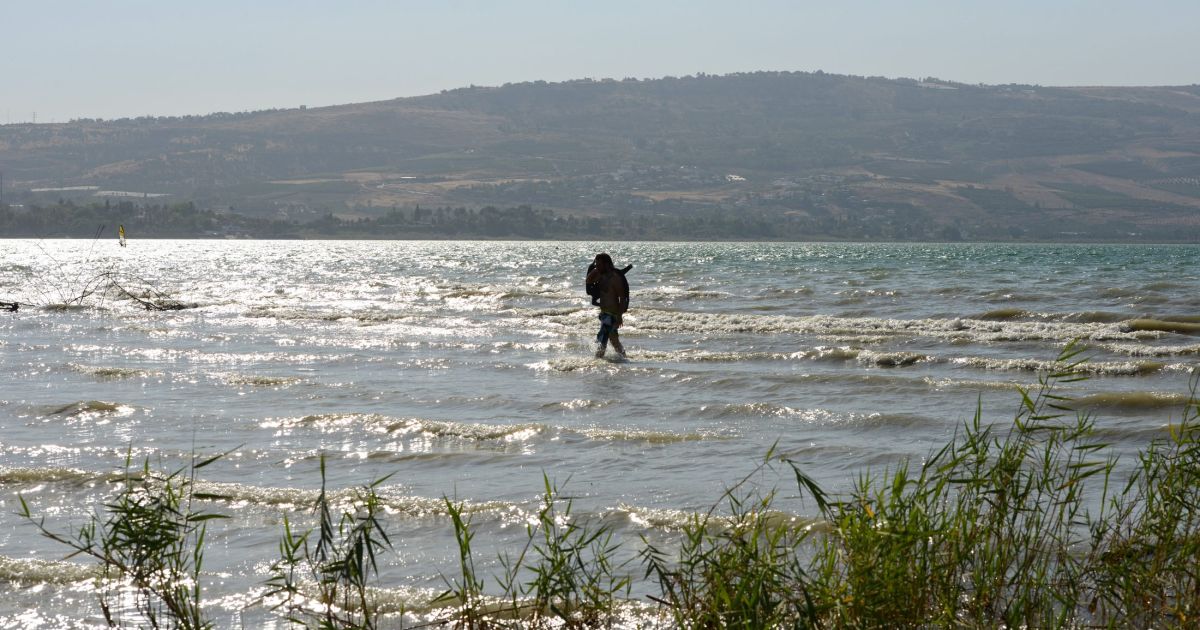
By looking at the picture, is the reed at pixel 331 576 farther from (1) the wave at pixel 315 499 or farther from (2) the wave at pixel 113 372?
(2) the wave at pixel 113 372

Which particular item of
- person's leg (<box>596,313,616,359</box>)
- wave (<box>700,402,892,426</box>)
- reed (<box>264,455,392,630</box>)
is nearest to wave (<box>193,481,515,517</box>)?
reed (<box>264,455,392,630</box>)

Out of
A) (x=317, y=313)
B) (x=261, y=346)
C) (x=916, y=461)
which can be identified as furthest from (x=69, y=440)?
(x=317, y=313)

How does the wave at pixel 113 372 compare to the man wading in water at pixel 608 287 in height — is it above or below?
below

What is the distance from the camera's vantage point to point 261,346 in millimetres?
21875

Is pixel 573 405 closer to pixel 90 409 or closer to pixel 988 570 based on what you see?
pixel 90 409

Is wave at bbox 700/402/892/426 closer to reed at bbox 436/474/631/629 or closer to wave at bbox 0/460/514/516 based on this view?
wave at bbox 0/460/514/516

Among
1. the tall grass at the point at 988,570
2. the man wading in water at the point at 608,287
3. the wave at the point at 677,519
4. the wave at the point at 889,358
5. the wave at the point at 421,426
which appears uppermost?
the man wading in water at the point at 608,287

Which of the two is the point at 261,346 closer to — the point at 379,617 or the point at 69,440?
the point at 69,440

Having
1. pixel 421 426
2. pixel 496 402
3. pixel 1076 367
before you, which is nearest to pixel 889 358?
pixel 1076 367

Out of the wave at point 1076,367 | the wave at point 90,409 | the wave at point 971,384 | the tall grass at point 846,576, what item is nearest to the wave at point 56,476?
the wave at point 90,409

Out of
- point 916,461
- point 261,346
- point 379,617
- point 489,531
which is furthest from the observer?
point 261,346

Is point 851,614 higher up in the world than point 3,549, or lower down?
higher up

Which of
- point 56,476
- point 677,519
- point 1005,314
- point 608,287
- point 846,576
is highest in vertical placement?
point 608,287

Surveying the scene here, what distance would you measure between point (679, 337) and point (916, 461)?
13.9 meters
